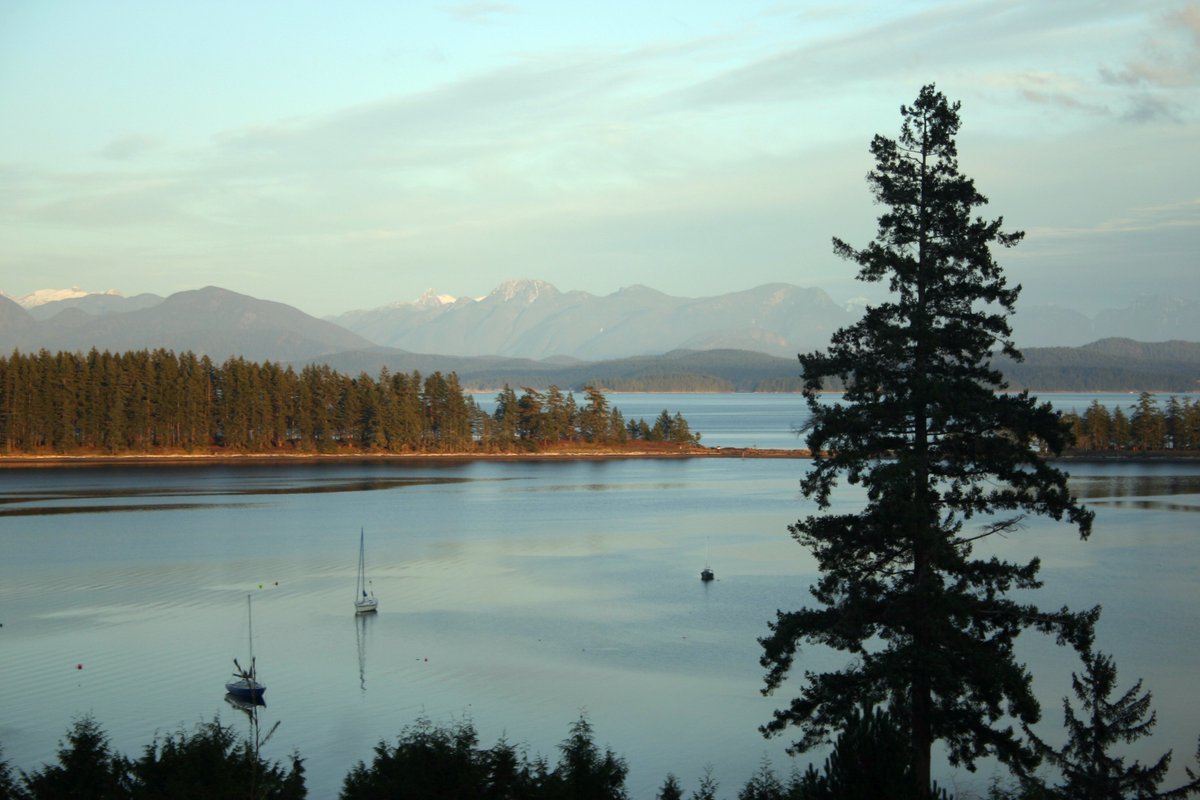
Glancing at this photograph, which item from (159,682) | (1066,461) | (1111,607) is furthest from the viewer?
(1066,461)

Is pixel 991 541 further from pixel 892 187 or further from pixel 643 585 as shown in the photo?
pixel 892 187

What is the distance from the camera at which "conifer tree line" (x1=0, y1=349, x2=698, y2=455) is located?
323ft

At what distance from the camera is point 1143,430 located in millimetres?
101500

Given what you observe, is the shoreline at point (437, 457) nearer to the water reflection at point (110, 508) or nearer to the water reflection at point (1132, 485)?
the water reflection at point (1132, 485)

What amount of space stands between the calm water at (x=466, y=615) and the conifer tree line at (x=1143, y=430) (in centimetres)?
3385

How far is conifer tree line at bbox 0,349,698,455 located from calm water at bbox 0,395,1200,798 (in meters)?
30.5

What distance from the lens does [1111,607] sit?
3503 cm

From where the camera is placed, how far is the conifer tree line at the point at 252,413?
323ft

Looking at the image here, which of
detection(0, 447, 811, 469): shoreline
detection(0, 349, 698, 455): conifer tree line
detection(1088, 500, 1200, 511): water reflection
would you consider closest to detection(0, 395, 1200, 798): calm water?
detection(1088, 500, 1200, 511): water reflection

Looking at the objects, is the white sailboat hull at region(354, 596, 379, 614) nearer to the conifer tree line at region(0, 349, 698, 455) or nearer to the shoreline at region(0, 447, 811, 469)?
the shoreline at region(0, 447, 811, 469)

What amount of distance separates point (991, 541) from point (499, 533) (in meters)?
23.0

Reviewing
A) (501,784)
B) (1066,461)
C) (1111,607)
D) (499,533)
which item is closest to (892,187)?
(501,784)

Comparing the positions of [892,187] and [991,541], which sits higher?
[892,187]

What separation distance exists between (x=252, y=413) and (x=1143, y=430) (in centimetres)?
7972
